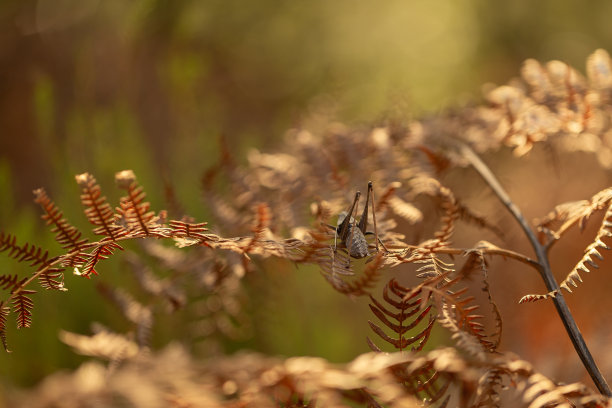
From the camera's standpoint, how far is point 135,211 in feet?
1.00

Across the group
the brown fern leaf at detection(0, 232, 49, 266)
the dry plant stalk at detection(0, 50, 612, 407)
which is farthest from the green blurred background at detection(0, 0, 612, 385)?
the brown fern leaf at detection(0, 232, 49, 266)

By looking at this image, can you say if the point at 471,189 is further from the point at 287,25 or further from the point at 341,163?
the point at 287,25

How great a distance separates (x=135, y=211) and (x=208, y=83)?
93 cm

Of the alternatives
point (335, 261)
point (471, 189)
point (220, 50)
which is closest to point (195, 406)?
point (335, 261)

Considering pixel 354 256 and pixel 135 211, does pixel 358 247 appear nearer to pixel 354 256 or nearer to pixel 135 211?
pixel 354 256

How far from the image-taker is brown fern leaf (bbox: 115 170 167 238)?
30 cm

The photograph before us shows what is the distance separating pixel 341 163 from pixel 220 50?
30.1 inches

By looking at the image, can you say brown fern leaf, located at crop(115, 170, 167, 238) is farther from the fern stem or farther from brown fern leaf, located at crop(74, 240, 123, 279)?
the fern stem

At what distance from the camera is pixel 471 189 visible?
73 centimetres

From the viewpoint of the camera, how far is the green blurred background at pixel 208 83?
0.74m

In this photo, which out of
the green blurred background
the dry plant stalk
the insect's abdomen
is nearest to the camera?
the dry plant stalk

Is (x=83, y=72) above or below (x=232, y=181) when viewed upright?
above

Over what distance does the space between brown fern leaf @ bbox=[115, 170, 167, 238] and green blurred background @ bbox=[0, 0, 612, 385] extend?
37cm

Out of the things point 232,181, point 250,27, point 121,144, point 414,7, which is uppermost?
point 414,7
